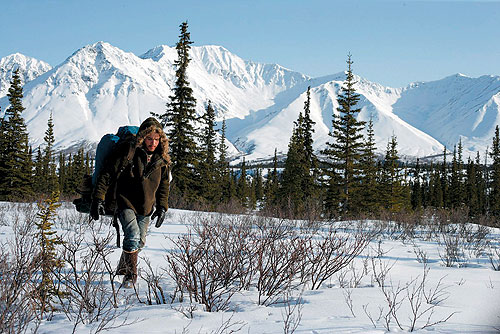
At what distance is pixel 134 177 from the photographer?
3.97m

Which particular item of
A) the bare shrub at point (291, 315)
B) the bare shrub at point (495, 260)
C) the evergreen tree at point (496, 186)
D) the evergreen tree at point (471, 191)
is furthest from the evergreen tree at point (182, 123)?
the evergreen tree at point (471, 191)

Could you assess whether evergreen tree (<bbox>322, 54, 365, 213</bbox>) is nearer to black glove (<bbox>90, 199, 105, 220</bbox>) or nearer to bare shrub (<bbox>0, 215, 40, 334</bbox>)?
black glove (<bbox>90, 199, 105, 220</bbox>)

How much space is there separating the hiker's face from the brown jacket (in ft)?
0.29

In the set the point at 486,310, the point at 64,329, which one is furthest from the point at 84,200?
the point at 486,310

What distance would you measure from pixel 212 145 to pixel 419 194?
3500 centimetres

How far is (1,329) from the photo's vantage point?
2043 millimetres

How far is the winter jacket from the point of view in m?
3.81

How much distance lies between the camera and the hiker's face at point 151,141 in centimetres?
404

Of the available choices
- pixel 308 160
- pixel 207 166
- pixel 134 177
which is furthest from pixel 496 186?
pixel 134 177

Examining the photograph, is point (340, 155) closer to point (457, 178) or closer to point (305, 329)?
point (305, 329)

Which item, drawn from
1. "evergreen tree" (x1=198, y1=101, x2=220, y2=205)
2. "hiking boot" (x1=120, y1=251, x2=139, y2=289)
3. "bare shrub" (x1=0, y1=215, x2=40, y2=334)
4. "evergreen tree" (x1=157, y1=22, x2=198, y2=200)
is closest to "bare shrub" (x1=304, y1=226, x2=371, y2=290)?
"hiking boot" (x1=120, y1=251, x2=139, y2=289)

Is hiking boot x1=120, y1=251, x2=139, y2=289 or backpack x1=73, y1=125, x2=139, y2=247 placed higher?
backpack x1=73, y1=125, x2=139, y2=247

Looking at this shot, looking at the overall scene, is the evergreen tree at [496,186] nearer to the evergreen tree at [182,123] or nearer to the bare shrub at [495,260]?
the evergreen tree at [182,123]

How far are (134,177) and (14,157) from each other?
94.1 ft
